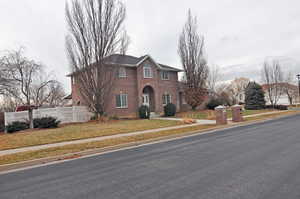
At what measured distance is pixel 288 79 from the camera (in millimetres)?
49469

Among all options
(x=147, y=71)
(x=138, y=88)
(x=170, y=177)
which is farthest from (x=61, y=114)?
(x=170, y=177)

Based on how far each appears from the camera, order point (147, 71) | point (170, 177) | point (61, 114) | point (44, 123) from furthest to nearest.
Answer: point (147, 71), point (61, 114), point (44, 123), point (170, 177)

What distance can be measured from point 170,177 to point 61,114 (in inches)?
697

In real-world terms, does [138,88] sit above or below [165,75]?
below

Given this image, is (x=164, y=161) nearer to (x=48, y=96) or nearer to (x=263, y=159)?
(x=263, y=159)

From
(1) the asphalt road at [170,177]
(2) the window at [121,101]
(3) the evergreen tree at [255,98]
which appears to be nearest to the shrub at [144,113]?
(2) the window at [121,101]

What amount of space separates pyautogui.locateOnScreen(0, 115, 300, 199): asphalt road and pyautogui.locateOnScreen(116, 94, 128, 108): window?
1701 centimetres

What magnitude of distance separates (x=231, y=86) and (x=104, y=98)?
61155mm

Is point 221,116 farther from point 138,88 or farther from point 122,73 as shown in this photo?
point 122,73

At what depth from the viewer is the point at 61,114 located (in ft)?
63.8

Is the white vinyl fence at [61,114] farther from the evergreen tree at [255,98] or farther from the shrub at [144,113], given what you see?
the evergreen tree at [255,98]

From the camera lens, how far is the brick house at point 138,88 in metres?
23.7

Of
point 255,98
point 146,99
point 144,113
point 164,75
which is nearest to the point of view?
point 144,113

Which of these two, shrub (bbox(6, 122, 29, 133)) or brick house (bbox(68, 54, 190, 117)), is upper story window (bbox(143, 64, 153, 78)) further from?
shrub (bbox(6, 122, 29, 133))
